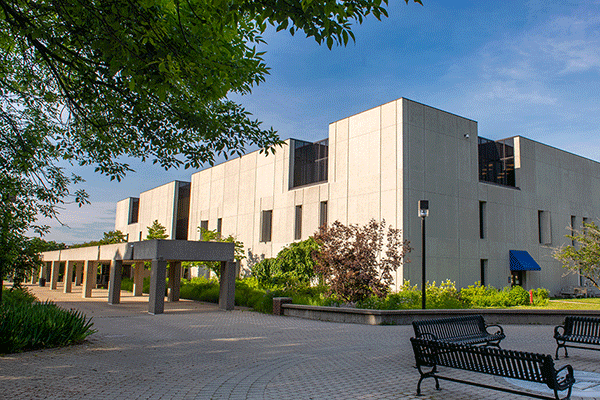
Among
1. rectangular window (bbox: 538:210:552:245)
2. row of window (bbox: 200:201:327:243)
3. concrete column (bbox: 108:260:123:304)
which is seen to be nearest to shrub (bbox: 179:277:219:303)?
concrete column (bbox: 108:260:123:304)

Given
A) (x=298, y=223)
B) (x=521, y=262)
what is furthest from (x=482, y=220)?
(x=298, y=223)

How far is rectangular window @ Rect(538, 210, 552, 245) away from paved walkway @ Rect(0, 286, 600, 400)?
808 inches

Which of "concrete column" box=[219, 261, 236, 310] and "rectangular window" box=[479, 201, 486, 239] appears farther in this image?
"rectangular window" box=[479, 201, 486, 239]

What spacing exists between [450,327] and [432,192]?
17.2 meters

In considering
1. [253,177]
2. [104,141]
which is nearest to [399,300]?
[104,141]

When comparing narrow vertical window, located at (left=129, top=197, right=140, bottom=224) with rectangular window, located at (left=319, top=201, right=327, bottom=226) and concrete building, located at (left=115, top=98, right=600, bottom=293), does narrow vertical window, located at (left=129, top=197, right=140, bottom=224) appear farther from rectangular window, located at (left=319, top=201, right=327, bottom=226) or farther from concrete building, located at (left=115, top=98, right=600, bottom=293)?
rectangular window, located at (left=319, top=201, right=327, bottom=226)

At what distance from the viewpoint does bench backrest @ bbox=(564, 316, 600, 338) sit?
9.54 m

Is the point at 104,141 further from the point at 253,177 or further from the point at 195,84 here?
the point at 253,177

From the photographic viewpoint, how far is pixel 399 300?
60.8 feet

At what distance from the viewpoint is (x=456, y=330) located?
30.6ft

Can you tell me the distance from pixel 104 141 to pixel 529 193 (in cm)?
2989

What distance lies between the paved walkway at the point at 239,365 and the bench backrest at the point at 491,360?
49 cm

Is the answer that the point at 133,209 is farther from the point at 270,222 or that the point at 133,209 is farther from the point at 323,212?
the point at 323,212

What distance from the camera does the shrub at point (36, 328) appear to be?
30.0ft
